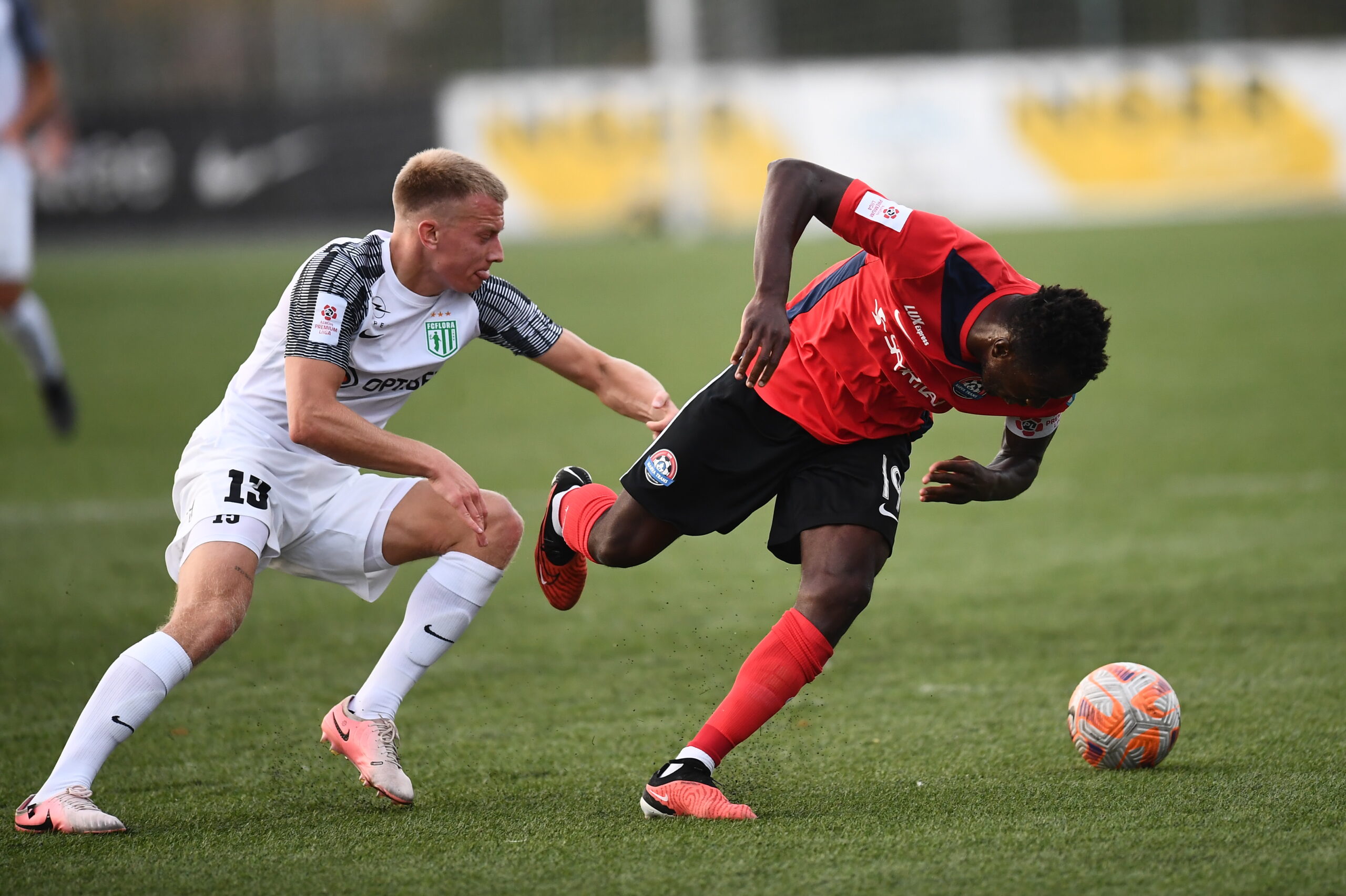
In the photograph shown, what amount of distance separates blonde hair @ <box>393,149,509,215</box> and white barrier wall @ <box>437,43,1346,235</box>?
21275 mm

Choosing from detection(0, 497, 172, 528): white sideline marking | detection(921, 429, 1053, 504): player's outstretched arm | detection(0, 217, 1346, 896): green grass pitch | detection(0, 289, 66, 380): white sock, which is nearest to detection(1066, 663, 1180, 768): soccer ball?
detection(0, 217, 1346, 896): green grass pitch

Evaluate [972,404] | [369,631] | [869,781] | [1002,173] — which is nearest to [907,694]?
[869,781]

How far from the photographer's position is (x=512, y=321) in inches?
171

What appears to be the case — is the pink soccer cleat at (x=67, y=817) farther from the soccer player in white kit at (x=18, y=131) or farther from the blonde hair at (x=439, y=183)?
the soccer player in white kit at (x=18, y=131)

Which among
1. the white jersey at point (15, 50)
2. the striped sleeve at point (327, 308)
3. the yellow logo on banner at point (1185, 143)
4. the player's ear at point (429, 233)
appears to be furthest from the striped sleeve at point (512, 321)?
the yellow logo on banner at point (1185, 143)

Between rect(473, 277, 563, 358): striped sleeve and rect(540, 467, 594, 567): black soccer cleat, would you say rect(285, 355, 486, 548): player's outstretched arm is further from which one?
rect(540, 467, 594, 567): black soccer cleat

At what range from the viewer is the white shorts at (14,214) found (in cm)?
891


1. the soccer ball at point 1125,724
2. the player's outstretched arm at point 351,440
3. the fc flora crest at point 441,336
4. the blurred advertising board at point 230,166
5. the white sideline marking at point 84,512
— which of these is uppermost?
the fc flora crest at point 441,336

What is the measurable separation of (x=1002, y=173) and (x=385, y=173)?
11.6 metres

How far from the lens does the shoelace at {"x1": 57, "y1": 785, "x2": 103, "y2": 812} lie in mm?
3615

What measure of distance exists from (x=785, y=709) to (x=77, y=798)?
89.1 inches

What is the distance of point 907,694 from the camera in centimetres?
501

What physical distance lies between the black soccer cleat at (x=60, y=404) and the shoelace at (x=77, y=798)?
713cm

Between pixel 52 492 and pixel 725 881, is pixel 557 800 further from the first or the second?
pixel 52 492
